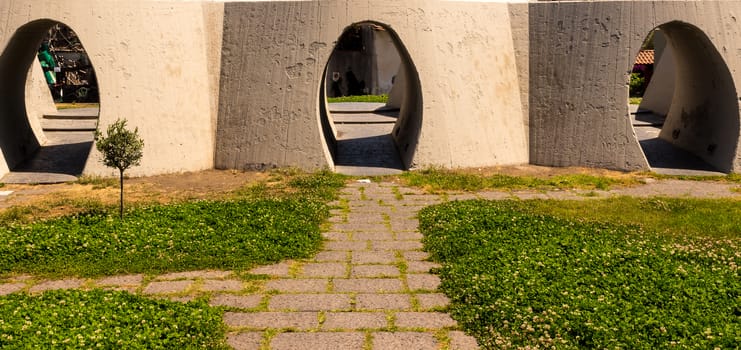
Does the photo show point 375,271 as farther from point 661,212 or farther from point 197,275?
point 661,212

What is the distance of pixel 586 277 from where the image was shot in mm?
7809

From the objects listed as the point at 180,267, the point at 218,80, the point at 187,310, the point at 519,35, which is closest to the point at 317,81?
the point at 218,80

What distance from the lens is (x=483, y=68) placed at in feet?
51.4

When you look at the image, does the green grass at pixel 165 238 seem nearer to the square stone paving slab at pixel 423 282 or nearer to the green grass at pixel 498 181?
the square stone paving slab at pixel 423 282

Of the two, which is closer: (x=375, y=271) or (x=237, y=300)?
(x=237, y=300)

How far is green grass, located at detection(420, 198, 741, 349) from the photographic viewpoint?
6340mm

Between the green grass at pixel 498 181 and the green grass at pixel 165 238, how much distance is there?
306 cm

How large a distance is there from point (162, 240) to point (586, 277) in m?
5.56

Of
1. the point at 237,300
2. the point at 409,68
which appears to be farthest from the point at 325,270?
the point at 409,68

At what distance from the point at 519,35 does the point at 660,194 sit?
5236 mm

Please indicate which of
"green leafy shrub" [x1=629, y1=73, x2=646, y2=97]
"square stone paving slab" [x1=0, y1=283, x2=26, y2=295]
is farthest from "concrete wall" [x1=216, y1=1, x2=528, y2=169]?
"green leafy shrub" [x1=629, y1=73, x2=646, y2=97]

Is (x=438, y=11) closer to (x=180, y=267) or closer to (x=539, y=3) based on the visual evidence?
(x=539, y=3)

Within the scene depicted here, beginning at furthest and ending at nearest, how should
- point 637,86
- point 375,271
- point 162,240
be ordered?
point 637,86 < point 162,240 < point 375,271

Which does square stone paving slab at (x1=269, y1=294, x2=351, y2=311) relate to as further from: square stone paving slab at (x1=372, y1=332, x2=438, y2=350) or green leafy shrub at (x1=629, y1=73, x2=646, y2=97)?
green leafy shrub at (x1=629, y1=73, x2=646, y2=97)
